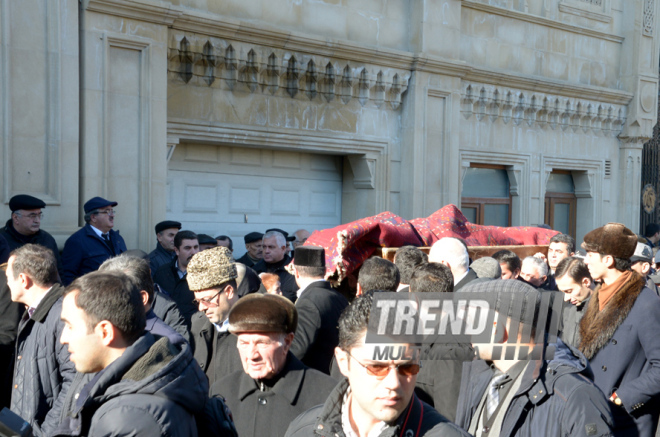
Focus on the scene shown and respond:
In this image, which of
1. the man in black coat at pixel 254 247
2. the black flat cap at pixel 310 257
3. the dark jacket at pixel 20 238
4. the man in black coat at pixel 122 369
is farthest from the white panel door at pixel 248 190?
the man in black coat at pixel 122 369

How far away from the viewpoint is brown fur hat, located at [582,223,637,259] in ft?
12.6

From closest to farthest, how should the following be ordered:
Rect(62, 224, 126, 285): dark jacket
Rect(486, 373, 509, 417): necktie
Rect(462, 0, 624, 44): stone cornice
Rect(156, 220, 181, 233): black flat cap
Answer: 1. Rect(486, 373, 509, 417): necktie
2. Rect(62, 224, 126, 285): dark jacket
3. Rect(156, 220, 181, 233): black flat cap
4. Rect(462, 0, 624, 44): stone cornice

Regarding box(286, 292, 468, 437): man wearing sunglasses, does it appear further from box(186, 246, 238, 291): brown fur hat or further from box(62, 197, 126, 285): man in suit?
box(62, 197, 126, 285): man in suit

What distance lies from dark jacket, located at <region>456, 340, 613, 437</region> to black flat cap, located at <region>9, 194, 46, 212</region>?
5120 millimetres

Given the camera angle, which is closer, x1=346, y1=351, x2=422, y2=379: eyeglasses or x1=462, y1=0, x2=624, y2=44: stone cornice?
x1=346, y1=351, x2=422, y2=379: eyeglasses

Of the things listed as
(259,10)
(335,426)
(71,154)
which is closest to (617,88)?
(259,10)

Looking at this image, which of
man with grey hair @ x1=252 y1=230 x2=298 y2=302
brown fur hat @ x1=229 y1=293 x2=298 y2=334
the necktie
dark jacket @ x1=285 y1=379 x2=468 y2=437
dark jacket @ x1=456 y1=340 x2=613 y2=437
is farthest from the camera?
man with grey hair @ x1=252 y1=230 x2=298 y2=302

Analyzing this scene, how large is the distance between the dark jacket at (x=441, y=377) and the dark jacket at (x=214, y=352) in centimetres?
87

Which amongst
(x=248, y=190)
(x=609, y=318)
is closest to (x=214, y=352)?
(x=609, y=318)

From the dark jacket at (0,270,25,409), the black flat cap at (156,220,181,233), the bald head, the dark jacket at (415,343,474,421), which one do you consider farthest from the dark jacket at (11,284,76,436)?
the black flat cap at (156,220,181,233)

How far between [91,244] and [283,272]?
1.81 metres

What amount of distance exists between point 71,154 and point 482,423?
19.4 feet

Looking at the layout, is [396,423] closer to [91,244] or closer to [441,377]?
[441,377]

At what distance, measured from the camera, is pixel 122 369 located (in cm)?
214
